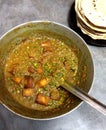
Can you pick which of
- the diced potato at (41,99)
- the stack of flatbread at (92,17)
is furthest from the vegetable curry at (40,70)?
the stack of flatbread at (92,17)

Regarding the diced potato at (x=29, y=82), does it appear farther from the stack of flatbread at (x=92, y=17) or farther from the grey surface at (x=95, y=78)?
the stack of flatbread at (x=92, y=17)

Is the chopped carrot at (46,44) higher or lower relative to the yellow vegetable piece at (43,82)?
higher

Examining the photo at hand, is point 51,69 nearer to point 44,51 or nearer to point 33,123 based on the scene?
point 44,51

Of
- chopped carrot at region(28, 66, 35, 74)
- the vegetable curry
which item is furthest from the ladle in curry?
chopped carrot at region(28, 66, 35, 74)

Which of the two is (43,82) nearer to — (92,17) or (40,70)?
(40,70)

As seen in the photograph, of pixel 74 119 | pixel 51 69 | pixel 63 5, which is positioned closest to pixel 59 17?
pixel 63 5

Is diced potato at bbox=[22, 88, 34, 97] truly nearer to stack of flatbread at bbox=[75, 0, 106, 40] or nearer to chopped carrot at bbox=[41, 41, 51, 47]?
chopped carrot at bbox=[41, 41, 51, 47]

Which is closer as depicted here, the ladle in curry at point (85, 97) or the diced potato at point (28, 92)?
the ladle in curry at point (85, 97)
